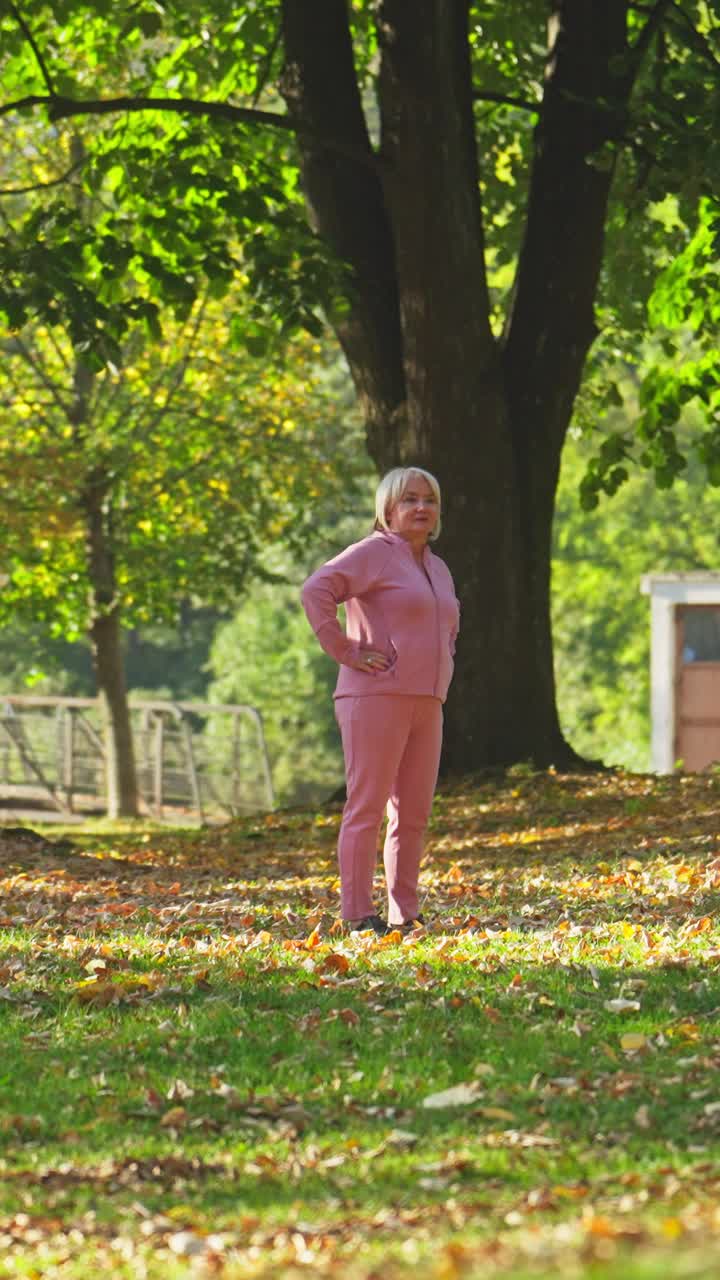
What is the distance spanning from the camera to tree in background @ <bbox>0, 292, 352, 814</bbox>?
25500 millimetres

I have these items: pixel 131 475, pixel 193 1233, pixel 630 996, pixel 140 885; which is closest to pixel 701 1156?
pixel 193 1233

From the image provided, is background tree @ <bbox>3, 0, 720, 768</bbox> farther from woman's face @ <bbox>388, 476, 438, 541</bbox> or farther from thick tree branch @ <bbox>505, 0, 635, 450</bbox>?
woman's face @ <bbox>388, 476, 438, 541</bbox>

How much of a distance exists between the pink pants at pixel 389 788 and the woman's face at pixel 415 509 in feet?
2.35

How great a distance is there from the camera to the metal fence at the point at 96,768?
2569 centimetres

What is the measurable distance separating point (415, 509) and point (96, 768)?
2109 cm

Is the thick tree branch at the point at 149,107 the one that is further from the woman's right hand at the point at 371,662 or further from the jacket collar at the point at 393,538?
the woman's right hand at the point at 371,662

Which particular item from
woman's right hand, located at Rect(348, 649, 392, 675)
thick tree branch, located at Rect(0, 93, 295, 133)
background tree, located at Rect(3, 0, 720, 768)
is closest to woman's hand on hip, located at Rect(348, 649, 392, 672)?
woman's right hand, located at Rect(348, 649, 392, 675)

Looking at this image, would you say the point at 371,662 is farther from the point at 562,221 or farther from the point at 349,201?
the point at 562,221

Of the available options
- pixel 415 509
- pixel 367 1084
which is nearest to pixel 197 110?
pixel 415 509

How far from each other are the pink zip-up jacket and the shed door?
2073cm

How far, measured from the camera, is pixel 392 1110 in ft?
17.4

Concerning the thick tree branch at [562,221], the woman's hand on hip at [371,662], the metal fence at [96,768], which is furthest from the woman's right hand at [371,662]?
the metal fence at [96,768]

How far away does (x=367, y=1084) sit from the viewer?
5.55 m

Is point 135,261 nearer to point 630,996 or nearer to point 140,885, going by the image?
point 140,885
